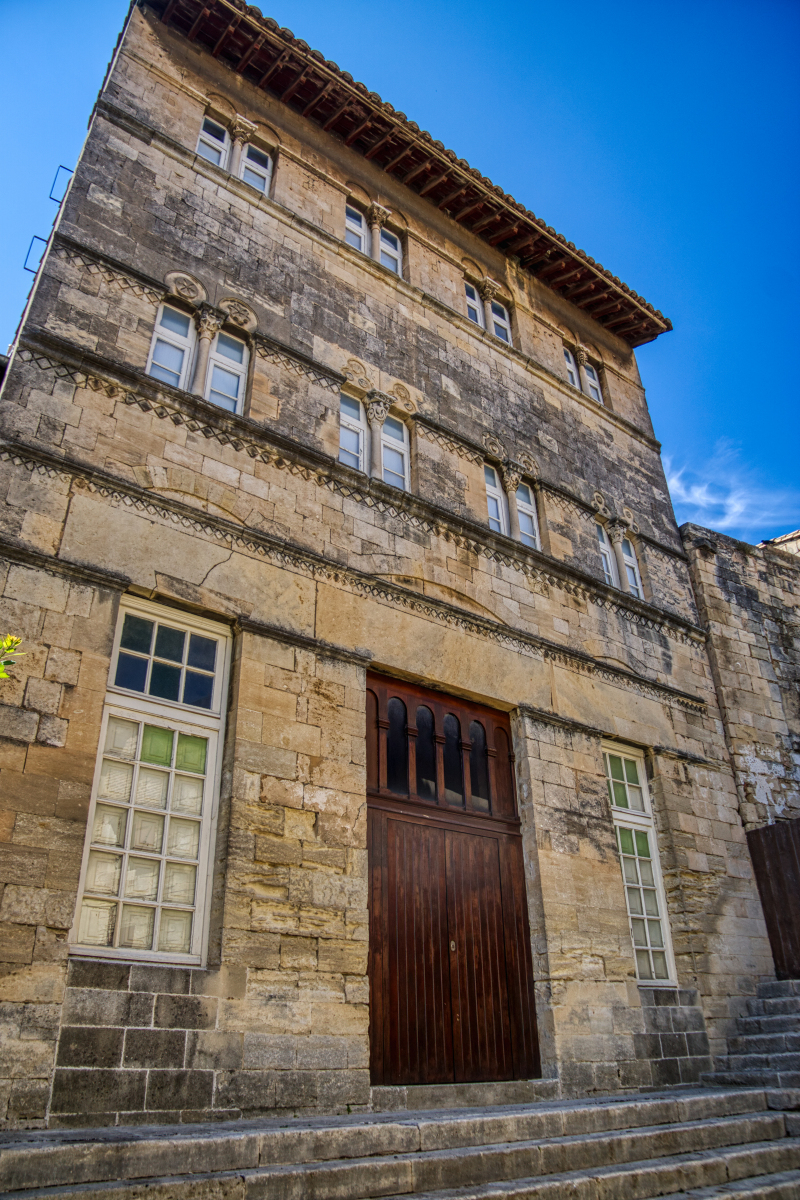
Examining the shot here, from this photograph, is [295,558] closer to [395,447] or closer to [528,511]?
[395,447]

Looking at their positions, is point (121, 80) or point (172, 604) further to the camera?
point (121, 80)

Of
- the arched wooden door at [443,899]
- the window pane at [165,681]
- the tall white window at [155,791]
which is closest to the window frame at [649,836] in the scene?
the arched wooden door at [443,899]

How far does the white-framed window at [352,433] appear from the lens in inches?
334

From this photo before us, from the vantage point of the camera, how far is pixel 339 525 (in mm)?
7730

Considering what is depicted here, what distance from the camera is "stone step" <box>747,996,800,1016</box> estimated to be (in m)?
8.62

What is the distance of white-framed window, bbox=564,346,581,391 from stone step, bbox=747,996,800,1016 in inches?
336

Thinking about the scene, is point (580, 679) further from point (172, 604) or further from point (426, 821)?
point (172, 604)

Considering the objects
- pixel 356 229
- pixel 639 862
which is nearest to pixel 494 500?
pixel 356 229

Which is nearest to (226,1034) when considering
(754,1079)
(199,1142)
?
(199,1142)

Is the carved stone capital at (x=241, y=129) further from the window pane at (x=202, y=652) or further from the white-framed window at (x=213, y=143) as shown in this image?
the window pane at (x=202, y=652)

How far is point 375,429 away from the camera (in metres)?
8.78

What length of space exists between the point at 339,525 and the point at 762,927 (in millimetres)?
6924

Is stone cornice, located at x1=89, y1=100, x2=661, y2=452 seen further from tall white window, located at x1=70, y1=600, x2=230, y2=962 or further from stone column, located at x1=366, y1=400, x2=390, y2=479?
tall white window, located at x1=70, y1=600, x2=230, y2=962

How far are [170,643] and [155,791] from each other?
46.0 inches
